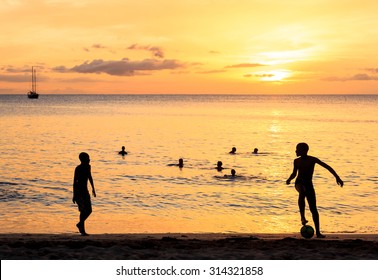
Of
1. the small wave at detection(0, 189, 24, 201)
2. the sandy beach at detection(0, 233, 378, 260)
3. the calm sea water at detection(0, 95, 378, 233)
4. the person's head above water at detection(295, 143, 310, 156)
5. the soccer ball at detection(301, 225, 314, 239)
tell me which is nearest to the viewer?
the sandy beach at detection(0, 233, 378, 260)

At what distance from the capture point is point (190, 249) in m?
11.4

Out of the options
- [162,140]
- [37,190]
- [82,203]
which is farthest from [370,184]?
[162,140]

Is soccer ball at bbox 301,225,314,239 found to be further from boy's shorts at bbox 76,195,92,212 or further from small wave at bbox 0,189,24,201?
small wave at bbox 0,189,24,201

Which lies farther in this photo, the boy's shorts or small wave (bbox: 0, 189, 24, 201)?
small wave (bbox: 0, 189, 24, 201)

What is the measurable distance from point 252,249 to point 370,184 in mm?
20398

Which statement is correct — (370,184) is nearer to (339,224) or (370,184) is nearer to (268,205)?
(268,205)

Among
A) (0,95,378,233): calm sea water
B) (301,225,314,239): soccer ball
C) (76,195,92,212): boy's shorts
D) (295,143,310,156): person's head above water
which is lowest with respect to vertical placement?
(0,95,378,233): calm sea water

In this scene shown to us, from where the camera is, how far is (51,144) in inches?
2242

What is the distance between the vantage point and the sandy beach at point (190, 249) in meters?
10.5

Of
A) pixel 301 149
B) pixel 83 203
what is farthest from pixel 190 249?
pixel 301 149

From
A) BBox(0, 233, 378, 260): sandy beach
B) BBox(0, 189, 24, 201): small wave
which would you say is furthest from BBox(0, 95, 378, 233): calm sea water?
BBox(0, 233, 378, 260): sandy beach

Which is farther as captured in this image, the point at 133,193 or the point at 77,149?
the point at 77,149

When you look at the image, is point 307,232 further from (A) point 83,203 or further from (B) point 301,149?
(A) point 83,203

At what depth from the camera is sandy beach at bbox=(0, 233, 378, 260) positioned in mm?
10508
